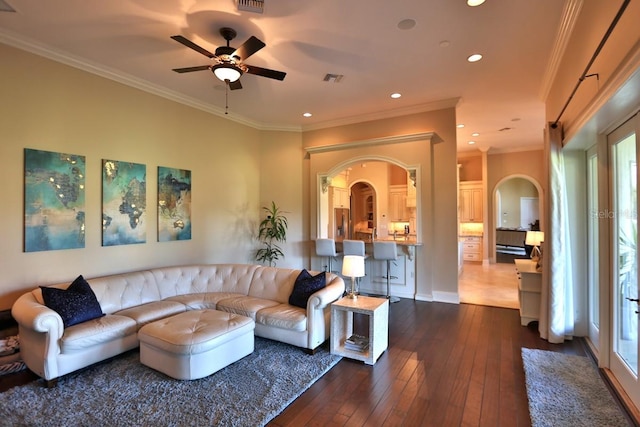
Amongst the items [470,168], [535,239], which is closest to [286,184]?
[535,239]

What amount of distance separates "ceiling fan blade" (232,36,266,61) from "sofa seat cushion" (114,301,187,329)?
9.84 ft

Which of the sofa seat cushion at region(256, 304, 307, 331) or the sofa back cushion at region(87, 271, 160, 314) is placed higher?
the sofa back cushion at region(87, 271, 160, 314)

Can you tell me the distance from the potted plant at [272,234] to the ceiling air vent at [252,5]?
13.7 ft

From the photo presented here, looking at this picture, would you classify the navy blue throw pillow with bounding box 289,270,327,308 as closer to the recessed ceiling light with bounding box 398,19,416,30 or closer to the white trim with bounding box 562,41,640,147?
the recessed ceiling light with bounding box 398,19,416,30

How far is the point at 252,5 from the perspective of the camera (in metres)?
2.87

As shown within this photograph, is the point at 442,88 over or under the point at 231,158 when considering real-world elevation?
over

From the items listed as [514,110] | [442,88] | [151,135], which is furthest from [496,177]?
[151,135]

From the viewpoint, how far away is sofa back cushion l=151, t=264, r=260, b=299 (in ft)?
14.8

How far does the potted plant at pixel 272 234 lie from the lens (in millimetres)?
6668

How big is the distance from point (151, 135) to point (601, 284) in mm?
5924

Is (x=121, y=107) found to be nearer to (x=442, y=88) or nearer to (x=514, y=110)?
(x=442, y=88)

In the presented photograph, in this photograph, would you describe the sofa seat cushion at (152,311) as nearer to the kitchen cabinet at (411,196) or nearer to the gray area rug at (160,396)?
the gray area rug at (160,396)

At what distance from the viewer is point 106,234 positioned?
4.32 m

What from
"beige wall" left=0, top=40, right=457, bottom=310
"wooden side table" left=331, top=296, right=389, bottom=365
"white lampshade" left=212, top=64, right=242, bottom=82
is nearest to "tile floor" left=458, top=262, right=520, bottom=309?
"beige wall" left=0, top=40, right=457, bottom=310
